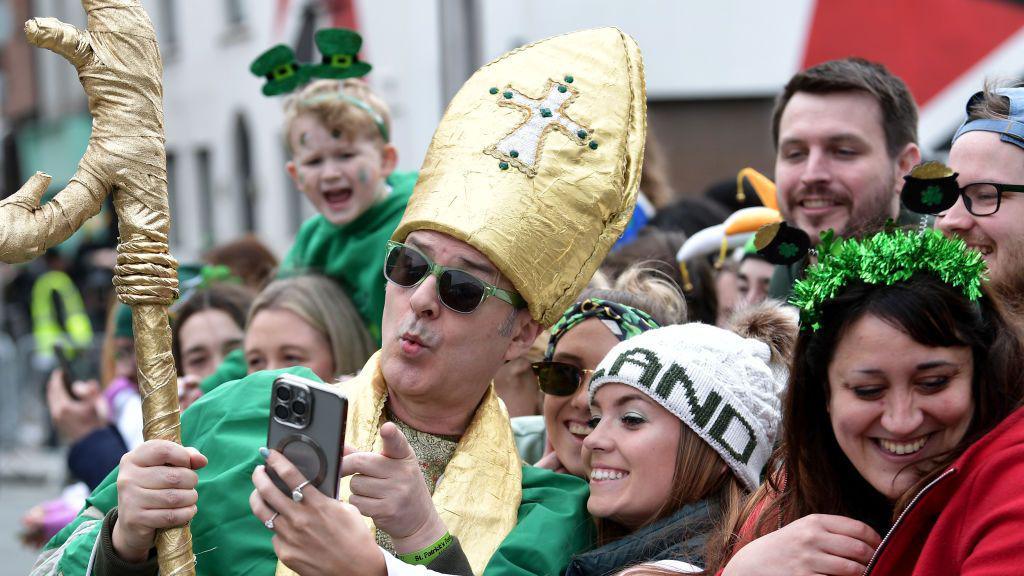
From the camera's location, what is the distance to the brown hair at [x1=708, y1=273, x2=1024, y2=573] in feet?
7.63

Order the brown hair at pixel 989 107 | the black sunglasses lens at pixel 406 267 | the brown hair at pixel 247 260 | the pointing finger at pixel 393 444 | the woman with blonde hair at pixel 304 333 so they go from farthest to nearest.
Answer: the brown hair at pixel 247 260 < the woman with blonde hair at pixel 304 333 < the black sunglasses lens at pixel 406 267 < the brown hair at pixel 989 107 < the pointing finger at pixel 393 444

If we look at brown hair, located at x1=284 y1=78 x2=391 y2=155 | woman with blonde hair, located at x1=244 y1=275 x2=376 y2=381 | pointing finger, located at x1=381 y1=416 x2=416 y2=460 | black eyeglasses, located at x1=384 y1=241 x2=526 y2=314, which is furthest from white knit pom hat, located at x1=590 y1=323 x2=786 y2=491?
brown hair, located at x1=284 y1=78 x2=391 y2=155

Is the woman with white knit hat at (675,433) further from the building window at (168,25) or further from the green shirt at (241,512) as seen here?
the building window at (168,25)

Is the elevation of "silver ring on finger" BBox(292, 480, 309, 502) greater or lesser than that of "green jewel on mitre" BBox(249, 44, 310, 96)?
lesser

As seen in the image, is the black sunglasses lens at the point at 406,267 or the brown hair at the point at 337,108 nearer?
the black sunglasses lens at the point at 406,267

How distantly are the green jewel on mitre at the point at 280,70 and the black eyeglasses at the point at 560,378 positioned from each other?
1.98m

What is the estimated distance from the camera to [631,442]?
303 cm

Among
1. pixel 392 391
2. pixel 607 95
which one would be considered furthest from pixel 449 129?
pixel 392 391

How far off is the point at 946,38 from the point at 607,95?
7.18 m

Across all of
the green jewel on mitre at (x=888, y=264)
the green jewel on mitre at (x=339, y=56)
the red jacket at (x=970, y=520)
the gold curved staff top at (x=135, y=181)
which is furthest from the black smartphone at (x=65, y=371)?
the red jacket at (x=970, y=520)

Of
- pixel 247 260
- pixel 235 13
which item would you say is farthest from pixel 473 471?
pixel 235 13

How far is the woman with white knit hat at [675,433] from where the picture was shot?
301 cm

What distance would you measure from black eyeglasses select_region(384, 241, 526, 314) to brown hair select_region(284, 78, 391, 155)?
2.07 meters

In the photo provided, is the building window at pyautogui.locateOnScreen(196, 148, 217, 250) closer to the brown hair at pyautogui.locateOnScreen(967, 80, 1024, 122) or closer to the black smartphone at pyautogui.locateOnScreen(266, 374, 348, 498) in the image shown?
the brown hair at pyautogui.locateOnScreen(967, 80, 1024, 122)
